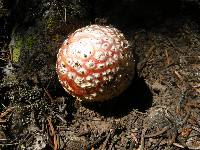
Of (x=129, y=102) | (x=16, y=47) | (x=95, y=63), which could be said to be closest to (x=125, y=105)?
(x=129, y=102)

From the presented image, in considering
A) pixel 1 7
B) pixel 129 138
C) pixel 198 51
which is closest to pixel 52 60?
pixel 1 7

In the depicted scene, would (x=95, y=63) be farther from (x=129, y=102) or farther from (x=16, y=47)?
(x=16, y=47)

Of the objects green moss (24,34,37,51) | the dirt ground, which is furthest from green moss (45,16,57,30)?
the dirt ground

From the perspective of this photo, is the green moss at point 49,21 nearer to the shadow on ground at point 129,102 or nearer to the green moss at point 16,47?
the green moss at point 16,47

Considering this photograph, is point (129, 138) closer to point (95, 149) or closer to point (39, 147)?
point (95, 149)

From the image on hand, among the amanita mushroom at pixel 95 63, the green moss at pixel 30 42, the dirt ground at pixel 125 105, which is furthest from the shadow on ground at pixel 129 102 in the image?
the green moss at pixel 30 42

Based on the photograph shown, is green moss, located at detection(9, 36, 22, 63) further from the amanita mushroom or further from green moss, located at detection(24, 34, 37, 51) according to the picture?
the amanita mushroom
